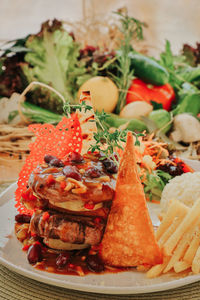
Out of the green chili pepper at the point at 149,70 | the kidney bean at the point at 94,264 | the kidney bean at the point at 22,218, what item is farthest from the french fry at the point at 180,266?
the green chili pepper at the point at 149,70

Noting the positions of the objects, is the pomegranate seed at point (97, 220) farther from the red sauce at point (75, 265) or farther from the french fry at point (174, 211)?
the french fry at point (174, 211)

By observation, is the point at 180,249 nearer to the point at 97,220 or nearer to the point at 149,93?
the point at 97,220

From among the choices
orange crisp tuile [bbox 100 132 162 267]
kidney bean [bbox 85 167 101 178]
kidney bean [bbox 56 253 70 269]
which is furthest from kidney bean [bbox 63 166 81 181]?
kidney bean [bbox 56 253 70 269]

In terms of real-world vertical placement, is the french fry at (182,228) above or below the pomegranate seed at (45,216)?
above

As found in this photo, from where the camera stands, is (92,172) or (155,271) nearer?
(155,271)

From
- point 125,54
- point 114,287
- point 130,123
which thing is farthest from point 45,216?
point 125,54

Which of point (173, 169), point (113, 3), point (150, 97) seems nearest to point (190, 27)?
point (113, 3)

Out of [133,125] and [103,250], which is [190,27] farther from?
[103,250]
